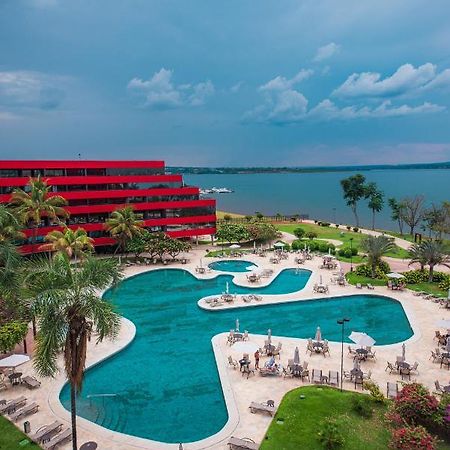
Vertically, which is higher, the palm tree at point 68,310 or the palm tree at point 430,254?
the palm tree at point 68,310

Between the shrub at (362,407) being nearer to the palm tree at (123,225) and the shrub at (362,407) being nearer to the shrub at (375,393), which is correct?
the shrub at (375,393)

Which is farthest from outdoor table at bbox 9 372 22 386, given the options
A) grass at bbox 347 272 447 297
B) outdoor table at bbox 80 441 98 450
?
grass at bbox 347 272 447 297

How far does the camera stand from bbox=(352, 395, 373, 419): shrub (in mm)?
17766

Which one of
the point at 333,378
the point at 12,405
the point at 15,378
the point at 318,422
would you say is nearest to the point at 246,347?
the point at 333,378

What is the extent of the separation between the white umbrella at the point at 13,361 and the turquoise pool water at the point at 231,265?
26452mm

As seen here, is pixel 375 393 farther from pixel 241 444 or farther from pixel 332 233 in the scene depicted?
pixel 332 233

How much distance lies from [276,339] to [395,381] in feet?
25.3

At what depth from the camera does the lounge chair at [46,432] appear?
15836 millimetres

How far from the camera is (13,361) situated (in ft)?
67.8

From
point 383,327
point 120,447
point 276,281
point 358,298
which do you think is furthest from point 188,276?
point 120,447

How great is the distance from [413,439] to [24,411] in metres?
15.7

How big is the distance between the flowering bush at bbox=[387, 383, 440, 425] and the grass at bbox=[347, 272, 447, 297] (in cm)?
2040

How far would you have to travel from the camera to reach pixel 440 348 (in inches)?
968

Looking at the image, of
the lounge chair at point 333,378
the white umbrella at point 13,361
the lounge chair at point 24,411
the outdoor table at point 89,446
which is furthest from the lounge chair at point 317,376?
the white umbrella at point 13,361
